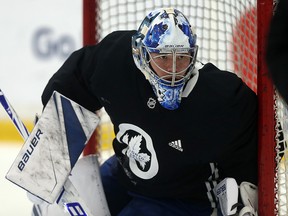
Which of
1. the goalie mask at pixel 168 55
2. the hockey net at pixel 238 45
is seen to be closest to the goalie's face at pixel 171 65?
the goalie mask at pixel 168 55

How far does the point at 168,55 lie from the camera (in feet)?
5.84

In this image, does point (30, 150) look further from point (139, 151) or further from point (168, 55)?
point (168, 55)

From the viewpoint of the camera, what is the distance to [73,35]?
13.0 feet

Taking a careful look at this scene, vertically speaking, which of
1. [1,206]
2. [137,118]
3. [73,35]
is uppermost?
[137,118]

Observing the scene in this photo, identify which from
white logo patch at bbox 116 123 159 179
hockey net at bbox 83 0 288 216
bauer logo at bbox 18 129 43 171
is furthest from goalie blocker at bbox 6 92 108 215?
hockey net at bbox 83 0 288 216

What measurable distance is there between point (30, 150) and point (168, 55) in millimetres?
453

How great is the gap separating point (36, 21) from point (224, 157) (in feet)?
7.71

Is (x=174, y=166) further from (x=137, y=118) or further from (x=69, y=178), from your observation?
(x=69, y=178)

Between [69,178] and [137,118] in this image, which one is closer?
[137,118]

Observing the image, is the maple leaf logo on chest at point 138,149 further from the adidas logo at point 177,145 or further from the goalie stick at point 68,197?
the goalie stick at point 68,197

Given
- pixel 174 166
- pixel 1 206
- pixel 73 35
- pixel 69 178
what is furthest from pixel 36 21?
pixel 174 166

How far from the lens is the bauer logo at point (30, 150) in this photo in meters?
1.91

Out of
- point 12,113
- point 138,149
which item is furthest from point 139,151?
point 12,113

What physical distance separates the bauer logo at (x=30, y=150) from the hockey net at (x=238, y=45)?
0.49 metres
